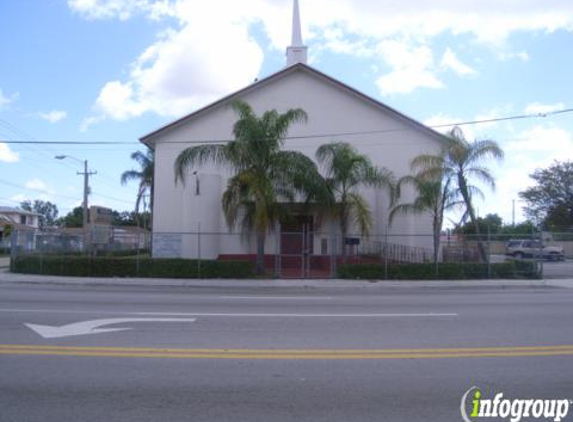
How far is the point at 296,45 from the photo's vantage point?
1299 inches

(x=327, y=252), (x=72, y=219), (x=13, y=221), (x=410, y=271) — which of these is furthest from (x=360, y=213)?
(x=72, y=219)

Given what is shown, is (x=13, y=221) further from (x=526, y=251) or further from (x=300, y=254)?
(x=526, y=251)

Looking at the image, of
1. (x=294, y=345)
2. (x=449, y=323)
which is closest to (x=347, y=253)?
(x=449, y=323)

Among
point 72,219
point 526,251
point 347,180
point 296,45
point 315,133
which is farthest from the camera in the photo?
point 72,219

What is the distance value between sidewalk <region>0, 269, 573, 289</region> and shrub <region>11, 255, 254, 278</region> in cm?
67

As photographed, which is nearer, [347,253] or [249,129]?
[249,129]

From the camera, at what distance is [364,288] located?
59.3ft

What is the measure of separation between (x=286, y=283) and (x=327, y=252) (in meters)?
6.37

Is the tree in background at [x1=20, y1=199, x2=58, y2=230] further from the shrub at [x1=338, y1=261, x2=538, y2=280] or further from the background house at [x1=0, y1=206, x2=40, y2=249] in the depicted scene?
the shrub at [x1=338, y1=261, x2=538, y2=280]

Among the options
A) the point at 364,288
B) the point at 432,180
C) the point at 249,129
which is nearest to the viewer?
the point at 364,288

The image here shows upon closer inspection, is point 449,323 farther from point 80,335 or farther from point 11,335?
point 11,335

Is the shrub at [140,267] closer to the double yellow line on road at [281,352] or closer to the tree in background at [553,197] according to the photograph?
the double yellow line on road at [281,352]

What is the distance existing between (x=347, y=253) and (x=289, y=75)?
10425 mm

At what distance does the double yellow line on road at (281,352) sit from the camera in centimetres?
701
